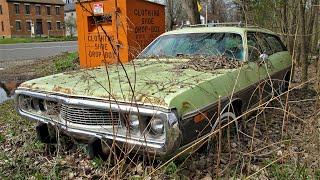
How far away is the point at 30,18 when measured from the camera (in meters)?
55.3

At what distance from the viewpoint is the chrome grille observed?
3031 millimetres

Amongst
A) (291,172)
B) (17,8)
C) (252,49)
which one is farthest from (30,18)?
(291,172)

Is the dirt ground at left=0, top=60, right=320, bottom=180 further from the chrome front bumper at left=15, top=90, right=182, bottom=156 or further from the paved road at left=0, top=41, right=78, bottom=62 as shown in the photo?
the paved road at left=0, top=41, right=78, bottom=62

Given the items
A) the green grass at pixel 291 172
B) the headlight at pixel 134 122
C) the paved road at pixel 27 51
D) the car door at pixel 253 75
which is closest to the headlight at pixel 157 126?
the headlight at pixel 134 122

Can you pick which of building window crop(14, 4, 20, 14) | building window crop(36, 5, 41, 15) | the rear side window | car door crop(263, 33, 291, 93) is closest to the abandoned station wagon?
car door crop(263, 33, 291, 93)

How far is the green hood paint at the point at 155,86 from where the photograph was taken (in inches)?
111

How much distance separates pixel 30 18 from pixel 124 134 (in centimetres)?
5821

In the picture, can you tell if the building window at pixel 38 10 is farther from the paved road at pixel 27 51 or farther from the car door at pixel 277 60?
the car door at pixel 277 60

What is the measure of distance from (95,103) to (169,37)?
→ 245 centimetres

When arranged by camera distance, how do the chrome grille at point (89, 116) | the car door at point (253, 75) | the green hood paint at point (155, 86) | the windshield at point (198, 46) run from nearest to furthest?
the green hood paint at point (155, 86) < the chrome grille at point (89, 116) < the car door at point (253, 75) < the windshield at point (198, 46)

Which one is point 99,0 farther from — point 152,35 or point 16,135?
point 16,135

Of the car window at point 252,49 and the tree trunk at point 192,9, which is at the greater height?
the tree trunk at point 192,9

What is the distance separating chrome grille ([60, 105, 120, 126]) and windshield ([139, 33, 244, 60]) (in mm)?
1871

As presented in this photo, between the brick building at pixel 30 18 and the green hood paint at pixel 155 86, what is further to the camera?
the brick building at pixel 30 18
